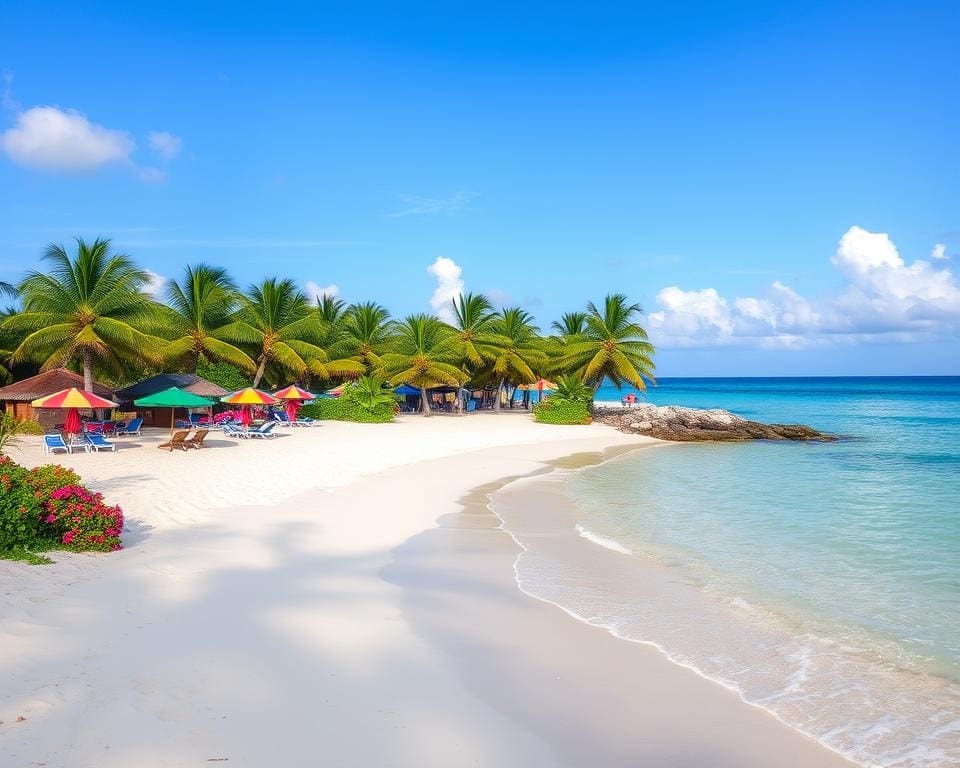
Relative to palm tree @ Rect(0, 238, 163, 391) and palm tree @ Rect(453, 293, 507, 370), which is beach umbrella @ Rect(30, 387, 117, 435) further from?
palm tree @ Rect(453, 293, 507, 370)

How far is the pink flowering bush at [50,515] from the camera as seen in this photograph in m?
6.93

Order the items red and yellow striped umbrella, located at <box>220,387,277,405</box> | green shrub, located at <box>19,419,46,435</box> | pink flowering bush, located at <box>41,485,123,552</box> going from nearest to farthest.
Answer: pink flowering bush, located at <box>41,485,123,552</box> → green shrub, located at <box>19,419,46,435</box> → red and yellow striped umbrella, located at <box>220,387,277,405</box>

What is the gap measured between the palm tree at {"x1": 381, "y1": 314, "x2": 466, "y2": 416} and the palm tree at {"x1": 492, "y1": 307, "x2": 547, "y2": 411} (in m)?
2.81

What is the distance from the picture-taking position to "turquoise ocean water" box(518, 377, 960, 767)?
4758mm

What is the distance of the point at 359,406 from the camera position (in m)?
30.5

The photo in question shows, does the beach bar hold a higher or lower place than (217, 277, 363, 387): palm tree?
lower

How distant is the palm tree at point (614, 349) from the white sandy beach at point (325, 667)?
86.8 feet

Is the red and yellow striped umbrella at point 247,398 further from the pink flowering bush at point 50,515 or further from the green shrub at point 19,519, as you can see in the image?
the green shrub at point 19,519

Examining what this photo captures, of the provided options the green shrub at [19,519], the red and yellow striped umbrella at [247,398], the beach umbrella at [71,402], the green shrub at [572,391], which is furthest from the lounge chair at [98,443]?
the green shrub at [572,391]

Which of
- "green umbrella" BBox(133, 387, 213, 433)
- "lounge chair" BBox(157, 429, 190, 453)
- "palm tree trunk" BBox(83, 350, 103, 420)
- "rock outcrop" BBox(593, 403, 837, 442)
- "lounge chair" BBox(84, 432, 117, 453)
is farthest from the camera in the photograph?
"rock outcrop" BBox(593, 403, 837, 442)

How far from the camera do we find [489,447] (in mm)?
23422

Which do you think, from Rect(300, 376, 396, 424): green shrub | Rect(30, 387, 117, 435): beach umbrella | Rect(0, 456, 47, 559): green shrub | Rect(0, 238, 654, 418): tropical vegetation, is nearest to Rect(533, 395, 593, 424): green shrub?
Rect(0, 238, 654, 418): tropical vegetation

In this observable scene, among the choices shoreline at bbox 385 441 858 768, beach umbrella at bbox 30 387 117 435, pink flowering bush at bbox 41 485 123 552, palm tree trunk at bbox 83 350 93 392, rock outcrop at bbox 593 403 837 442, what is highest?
palm tree trunk at bbox 83 350 93 392

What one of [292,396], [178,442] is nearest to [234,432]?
[178,442]
